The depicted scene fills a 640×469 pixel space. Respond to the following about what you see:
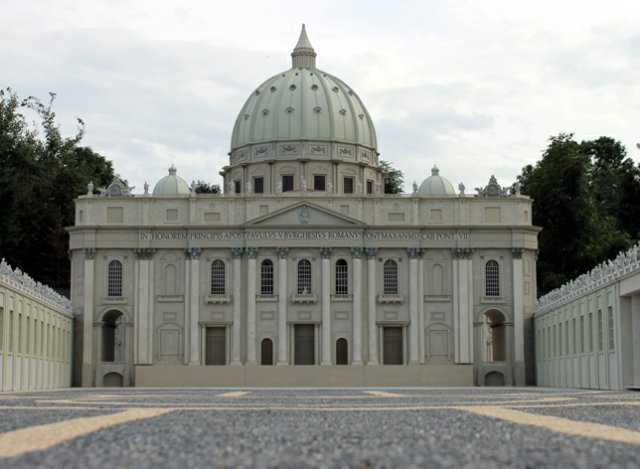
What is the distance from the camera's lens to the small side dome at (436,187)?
309ft

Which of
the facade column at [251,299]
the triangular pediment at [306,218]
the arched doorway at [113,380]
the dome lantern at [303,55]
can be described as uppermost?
the dome lantern at [303,55]

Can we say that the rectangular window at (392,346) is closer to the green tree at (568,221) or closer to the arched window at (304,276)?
the arched window at (304,276)

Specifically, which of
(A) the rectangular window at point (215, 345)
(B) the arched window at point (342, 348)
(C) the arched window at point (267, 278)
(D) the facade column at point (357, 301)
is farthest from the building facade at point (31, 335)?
(D) the facade column at point (357, 301)

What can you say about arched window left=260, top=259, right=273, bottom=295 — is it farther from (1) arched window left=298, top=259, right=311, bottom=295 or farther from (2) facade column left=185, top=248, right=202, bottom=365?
(2) facade column left=185, top=248, right=202, bottom=365

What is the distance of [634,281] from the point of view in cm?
5241

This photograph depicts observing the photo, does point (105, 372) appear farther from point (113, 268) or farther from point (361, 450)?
point (361, 450)

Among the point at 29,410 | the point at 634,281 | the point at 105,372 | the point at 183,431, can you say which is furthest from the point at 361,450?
A: the point at 105,372

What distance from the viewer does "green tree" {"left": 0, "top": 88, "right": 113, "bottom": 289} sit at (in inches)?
3679

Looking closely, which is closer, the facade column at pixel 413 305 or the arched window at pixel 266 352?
the facade column at pixel 413 305

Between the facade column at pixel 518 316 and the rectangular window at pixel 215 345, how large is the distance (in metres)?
20.5

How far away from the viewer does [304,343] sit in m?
90.0

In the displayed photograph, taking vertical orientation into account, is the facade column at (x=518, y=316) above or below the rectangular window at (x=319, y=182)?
below

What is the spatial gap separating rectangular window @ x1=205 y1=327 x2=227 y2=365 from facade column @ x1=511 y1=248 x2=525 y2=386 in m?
20.5

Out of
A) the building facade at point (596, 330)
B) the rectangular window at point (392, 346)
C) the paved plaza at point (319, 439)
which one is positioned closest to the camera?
the paved plaza at point (319, 439)
